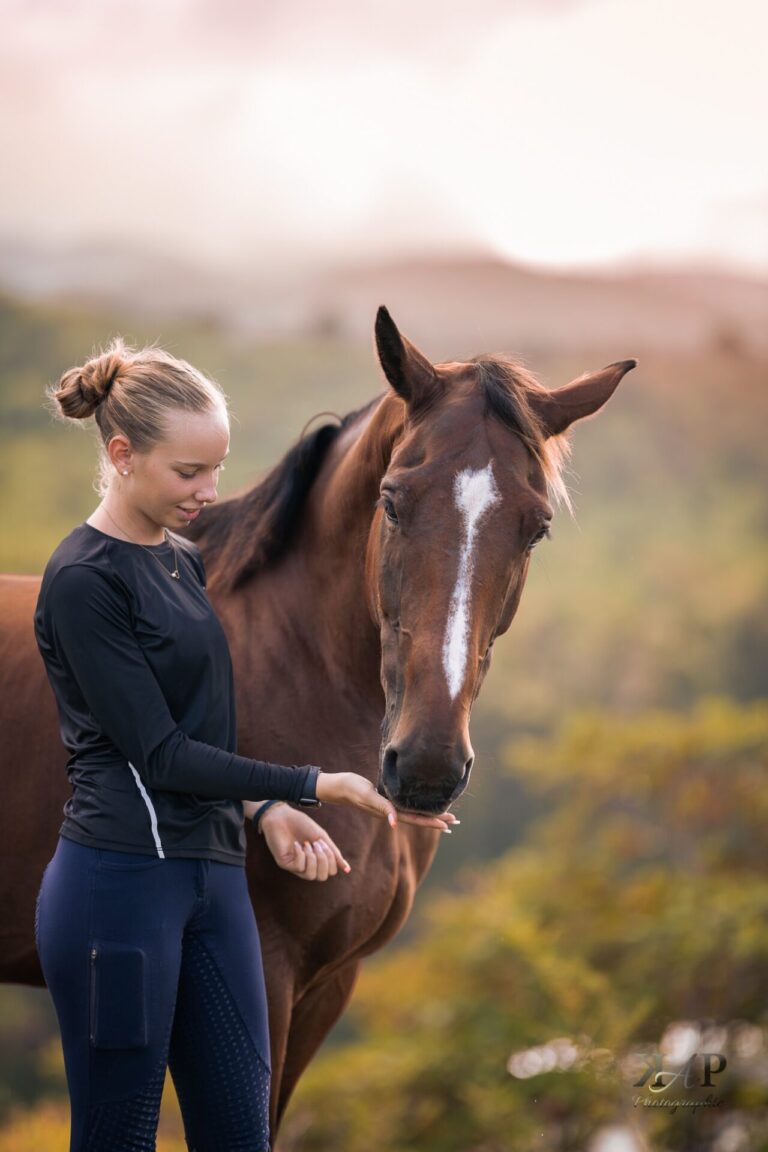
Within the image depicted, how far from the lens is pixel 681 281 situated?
15.1 meters

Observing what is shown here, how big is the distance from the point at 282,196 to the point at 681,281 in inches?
223

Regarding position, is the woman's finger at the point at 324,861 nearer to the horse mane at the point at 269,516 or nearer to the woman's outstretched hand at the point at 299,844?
the woman's outstretched hand at the point at 299,844

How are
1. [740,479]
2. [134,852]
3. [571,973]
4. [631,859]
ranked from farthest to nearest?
[740,479] < [631,859] < [571,973] < [134,852]

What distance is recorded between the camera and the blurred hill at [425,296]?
1395 cm

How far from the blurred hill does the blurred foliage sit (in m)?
7.44

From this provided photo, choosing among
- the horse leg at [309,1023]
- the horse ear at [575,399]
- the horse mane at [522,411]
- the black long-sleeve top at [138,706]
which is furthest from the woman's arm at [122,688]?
the horse leg at [309,1023]

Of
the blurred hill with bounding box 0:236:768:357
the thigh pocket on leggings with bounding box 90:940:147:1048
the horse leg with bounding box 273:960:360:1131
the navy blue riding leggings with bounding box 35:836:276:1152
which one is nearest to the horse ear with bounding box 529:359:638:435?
the navy blue riding leggings with bounding box 35:836:276:1152

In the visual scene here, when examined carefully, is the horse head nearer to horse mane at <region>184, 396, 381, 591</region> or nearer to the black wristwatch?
the black wristwatch

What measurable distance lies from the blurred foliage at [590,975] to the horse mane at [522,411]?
3419mm

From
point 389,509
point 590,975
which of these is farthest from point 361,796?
point 590,975

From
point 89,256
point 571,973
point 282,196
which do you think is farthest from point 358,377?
point 571,973

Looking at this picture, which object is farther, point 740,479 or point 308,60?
point 740,479

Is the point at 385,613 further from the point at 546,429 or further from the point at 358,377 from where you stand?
the point at 358,377

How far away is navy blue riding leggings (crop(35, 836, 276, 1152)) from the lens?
1.69 meters
